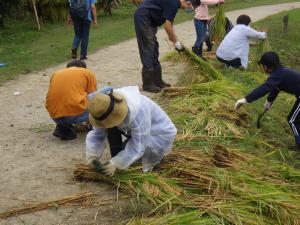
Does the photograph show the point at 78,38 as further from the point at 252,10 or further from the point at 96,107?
the point at 252,10

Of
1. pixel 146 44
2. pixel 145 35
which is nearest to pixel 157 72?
pixel 146 44

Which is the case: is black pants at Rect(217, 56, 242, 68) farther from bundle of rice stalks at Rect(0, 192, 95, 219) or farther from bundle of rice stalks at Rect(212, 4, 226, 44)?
bundle of rice stalks at Rect(0, 192, 95, 219)

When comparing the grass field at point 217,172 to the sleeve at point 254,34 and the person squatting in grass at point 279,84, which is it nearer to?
the person squatting in grass at point 279,84

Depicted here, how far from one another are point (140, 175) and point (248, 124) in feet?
8.80

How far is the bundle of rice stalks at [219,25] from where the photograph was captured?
1103 cm

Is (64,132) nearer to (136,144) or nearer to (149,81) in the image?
(136,144)

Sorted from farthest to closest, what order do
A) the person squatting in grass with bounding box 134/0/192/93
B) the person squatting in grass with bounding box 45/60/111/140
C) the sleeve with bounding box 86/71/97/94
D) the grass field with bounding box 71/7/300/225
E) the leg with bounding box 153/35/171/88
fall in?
1. the leg with bounding box 153/35/171/88
2. the person squatting in grass with bounding box 134/0/192/93
3. the sleeve with bounding box 86/71/97/94
4. the person squatting in grass with bounding box 45/60/111/140
5. the grass field with bounding box 71/7/300/225

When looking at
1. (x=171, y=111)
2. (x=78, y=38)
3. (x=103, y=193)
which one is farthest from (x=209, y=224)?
(x=78, y=38)

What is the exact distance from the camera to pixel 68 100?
545 centimetres

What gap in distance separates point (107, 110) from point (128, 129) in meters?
0.38

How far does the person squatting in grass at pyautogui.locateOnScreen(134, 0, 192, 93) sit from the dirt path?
2.60 feet

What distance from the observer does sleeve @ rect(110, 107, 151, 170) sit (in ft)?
13.2

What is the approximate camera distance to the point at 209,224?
3.56 metres

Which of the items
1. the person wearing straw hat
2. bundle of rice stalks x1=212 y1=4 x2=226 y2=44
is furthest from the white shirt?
the person wearing straw hat
